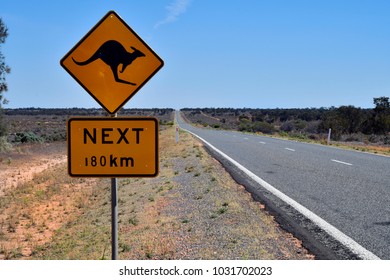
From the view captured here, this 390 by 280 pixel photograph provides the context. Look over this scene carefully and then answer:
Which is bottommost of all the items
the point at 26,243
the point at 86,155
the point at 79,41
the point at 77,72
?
the point at 26,243

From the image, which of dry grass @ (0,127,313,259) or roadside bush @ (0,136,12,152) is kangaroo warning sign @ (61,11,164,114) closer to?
dry grass @ (0,127,313,259)

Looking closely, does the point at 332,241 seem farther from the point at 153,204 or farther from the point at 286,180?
the point at 286,180

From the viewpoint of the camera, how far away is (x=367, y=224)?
6.25 m

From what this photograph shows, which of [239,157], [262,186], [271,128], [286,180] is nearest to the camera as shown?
[262,186]

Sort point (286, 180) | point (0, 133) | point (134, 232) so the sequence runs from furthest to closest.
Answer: point (0, 133) → point (286, 180) → point (134, 232)

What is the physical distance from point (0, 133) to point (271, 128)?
1672 inches

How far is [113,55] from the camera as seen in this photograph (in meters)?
3.77

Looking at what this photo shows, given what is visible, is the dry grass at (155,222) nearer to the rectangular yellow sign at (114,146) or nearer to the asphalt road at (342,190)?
the asphalt road at (342,190)

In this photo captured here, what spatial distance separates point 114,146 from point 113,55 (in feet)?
2.59

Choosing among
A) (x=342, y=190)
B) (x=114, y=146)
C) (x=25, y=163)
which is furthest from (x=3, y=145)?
(x=114, y=146)

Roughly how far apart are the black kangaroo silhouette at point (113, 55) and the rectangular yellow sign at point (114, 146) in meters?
0.49

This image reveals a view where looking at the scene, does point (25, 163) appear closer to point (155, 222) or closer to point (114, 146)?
point (155, 222)

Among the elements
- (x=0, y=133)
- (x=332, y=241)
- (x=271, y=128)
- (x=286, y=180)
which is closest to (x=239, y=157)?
(x=286, y=180)

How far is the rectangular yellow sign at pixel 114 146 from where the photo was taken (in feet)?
12.1
